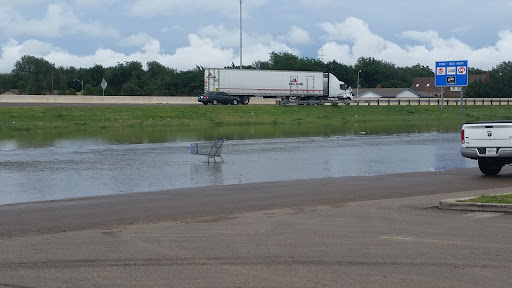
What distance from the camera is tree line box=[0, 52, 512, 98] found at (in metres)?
127

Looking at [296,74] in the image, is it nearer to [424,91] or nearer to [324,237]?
[324,237]

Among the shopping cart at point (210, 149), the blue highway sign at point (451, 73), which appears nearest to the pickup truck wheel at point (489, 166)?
the shopping cart at point (210, 149)

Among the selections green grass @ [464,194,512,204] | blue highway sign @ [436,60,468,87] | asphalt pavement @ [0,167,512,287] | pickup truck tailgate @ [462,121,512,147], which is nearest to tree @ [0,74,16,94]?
blue highway sign @ [436,60,468,87]

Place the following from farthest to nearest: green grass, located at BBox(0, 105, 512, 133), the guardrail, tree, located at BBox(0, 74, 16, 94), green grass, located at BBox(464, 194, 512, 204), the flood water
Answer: tree, located at BBox(0, 74, 16, 94) → the guardrail → green grass, located at BBox(0, 105, 512, 133) → the flood water → green grass, located at BBox(464, 194, 512, 204)

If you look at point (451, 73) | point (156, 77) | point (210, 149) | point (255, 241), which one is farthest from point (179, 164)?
point (156, 77)

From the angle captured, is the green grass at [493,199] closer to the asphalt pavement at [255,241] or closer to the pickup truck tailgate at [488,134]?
the asphalt pavement at [255,241]

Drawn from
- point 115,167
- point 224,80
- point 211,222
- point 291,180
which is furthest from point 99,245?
point 224,80

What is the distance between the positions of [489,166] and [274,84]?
57.1 meters

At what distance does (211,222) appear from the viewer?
39.2 ft

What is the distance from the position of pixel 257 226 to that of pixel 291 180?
7801 millimetres

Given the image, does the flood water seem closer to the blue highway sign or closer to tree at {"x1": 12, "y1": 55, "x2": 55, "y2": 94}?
the blue highway sign

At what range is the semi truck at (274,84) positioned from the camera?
2926 inches

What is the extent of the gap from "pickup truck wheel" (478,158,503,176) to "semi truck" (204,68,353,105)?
5448cm

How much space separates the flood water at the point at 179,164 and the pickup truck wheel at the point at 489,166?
8.09ft
